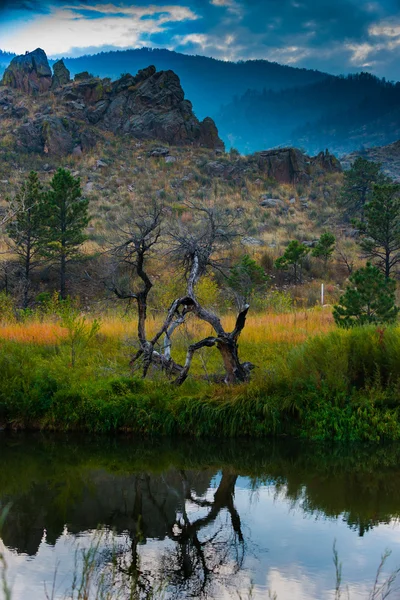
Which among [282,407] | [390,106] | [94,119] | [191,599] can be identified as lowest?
[191,599]

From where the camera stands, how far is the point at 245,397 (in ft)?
37.6

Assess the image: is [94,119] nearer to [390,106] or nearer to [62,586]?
[62,586]

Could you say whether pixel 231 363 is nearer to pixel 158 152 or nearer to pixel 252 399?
pixel 252 399

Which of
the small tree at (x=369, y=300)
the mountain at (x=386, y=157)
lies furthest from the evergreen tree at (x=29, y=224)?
the mountain at (x=386, y=157)

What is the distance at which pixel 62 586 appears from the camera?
20.5 feet

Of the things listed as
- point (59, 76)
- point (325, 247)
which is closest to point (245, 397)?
point (325, 247)

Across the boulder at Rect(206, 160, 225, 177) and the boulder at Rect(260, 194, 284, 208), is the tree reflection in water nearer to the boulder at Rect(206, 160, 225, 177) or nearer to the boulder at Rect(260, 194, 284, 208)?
the boulder at Rect(260, 194, 284, 208)

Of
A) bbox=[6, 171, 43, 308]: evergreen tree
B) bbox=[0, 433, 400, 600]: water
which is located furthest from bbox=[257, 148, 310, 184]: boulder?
bbox=[0, 433, 400, 600]: water

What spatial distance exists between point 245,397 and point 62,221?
73.5ft

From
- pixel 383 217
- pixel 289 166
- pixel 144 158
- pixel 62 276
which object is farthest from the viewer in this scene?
pixel 289 166

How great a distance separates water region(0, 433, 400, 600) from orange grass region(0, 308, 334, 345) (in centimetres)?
418

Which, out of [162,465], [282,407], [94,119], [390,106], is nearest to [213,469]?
[162,465]

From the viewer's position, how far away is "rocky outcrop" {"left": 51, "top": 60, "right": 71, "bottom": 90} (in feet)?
248

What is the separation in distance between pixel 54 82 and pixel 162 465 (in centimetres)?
7381
